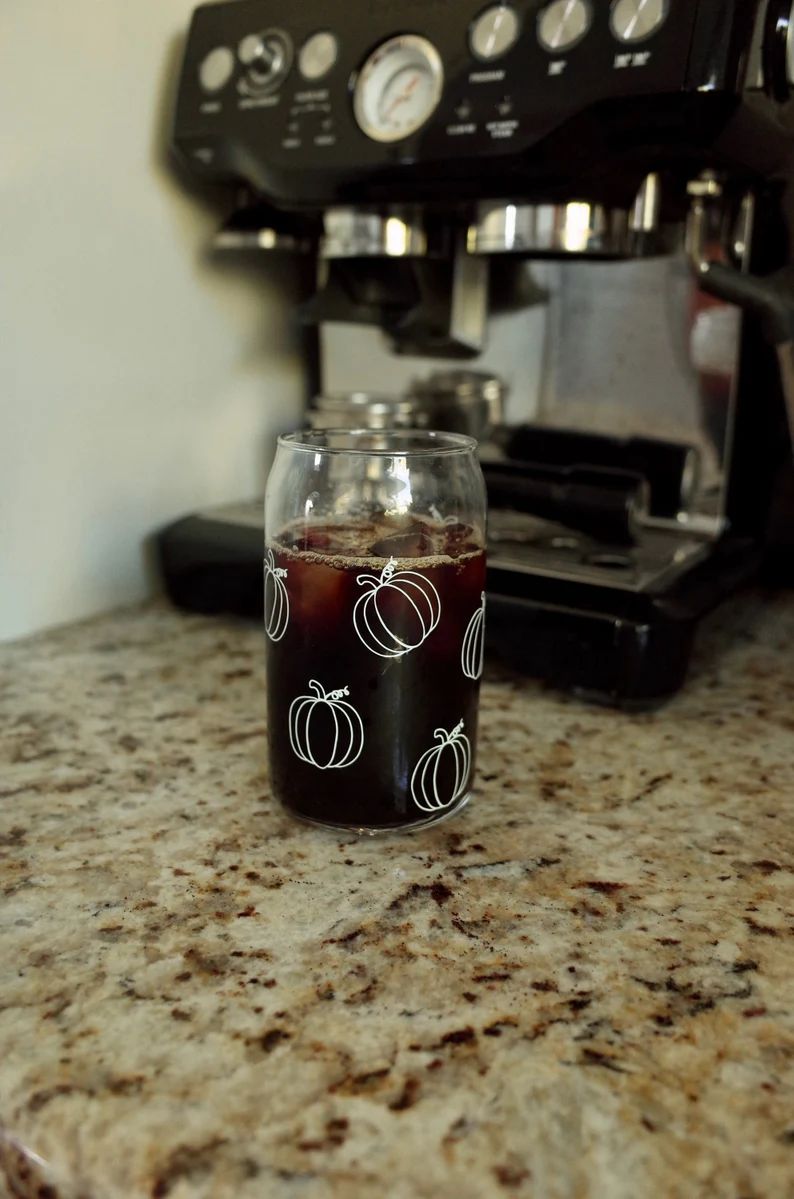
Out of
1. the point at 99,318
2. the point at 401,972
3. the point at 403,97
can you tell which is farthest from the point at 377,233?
the point at 401,972

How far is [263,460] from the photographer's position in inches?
38.7

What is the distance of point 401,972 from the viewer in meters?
0.40

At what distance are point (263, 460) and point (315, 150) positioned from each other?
1.05ft

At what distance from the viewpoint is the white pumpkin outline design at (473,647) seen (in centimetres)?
50

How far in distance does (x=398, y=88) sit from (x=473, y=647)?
1.41 ft

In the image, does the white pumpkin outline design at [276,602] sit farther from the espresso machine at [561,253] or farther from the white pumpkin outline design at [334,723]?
the espresso machine at [561,253]

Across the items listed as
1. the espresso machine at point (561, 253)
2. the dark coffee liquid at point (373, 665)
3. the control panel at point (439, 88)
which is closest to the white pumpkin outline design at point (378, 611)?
the dark coffee liquid at point (373, 665)

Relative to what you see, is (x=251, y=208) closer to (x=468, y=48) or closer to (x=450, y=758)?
(x=468, y=48)

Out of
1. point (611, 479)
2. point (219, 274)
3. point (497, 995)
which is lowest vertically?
point (497, 995)

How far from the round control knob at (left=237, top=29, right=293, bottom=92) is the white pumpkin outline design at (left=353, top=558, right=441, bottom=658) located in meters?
0.48

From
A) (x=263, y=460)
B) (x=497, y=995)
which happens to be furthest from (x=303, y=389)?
(x=497, y=995)

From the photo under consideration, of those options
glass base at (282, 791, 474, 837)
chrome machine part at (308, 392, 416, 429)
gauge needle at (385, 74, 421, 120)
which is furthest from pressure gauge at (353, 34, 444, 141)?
glass base at (282, 791, 474, 837)

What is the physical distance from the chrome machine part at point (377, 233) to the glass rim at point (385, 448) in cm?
26

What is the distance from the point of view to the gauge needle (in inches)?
27.9
